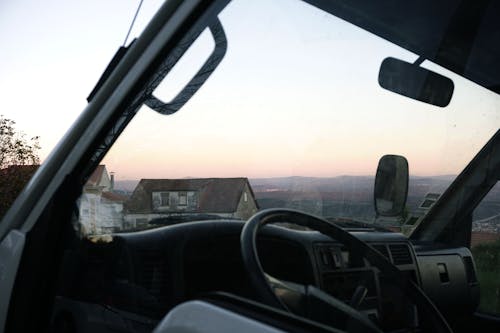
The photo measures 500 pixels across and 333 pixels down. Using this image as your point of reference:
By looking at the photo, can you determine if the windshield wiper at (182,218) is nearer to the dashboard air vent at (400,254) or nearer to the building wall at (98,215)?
the building wall at (98,215)

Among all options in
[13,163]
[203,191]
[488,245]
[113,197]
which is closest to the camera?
[488,245]

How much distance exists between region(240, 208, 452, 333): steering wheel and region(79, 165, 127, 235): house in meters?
0.48

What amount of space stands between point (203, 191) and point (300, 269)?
1.12 feet

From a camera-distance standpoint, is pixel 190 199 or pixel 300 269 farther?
pixel 190 199

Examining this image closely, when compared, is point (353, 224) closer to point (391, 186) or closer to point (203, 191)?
point (391, 186)

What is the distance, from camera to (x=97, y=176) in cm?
187

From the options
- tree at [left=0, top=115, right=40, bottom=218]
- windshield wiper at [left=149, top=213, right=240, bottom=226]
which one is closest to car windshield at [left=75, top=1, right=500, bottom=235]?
windshield wiper at [left=149, top=213, right=240, bottom=226]

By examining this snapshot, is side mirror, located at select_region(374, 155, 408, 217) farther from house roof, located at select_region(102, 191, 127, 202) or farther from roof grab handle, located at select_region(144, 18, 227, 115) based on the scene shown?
house roof, located at select_region(102, 191, 127, 202)

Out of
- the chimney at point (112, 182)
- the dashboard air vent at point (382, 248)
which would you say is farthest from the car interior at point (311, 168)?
the chimney at point (112, 182)

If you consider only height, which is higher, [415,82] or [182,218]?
[415,82]

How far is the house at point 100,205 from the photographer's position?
70.2 inches

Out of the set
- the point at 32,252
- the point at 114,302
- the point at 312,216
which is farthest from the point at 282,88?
the point at 32,252

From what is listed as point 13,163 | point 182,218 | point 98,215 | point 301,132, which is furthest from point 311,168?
point 13,163

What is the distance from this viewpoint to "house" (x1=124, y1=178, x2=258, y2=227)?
1.51 meters
